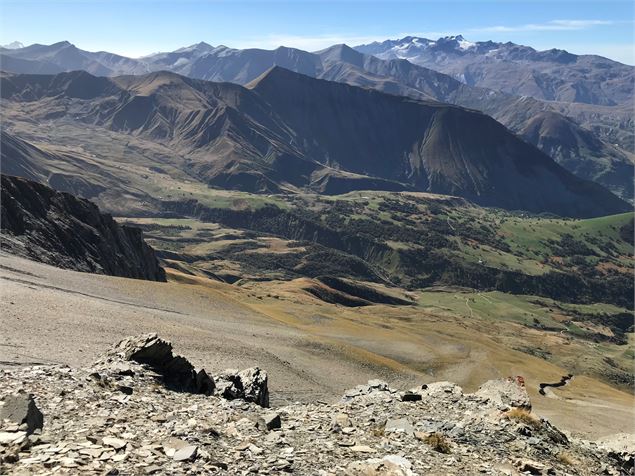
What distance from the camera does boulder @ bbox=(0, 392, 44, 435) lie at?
1709 cm

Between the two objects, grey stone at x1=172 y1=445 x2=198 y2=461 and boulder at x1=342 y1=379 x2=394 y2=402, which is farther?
boulder at x1=342 y1=379 x2=394 y2=402

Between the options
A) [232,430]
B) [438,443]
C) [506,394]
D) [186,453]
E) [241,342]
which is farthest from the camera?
[241,342]

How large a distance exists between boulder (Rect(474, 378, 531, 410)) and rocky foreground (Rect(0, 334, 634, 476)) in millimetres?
118

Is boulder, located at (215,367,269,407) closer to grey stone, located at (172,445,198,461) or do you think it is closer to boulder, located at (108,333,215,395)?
boulder, located at (108,333,215,395)

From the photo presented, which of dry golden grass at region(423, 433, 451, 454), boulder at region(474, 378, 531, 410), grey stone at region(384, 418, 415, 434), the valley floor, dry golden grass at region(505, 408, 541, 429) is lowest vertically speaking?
the valley floor

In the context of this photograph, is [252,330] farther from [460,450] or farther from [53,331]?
[460,450]

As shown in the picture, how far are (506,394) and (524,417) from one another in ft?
17.6

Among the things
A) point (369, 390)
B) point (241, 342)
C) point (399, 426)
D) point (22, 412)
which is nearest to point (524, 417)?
point (399, 426)

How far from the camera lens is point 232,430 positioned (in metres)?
20.0

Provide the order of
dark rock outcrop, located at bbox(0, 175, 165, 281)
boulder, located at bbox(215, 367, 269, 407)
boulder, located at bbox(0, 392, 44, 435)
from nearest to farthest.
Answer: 1. boulder, located at bbox(0, 392, 44, 435)
2. boulder, located at bbox(215, 367, 269, 407)
3. dark rock outcrop, located at bbox(0, 175, 165, 281)

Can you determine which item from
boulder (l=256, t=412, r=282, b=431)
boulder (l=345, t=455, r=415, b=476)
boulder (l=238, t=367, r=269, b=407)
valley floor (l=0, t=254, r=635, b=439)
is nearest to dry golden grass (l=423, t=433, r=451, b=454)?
boulder (l=345, t=455, r=415, b=476)

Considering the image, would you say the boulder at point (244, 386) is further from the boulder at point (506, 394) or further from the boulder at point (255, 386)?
the boulder at point (506, 394)

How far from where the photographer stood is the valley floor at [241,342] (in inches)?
1694

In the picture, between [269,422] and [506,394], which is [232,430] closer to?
[269,422]
